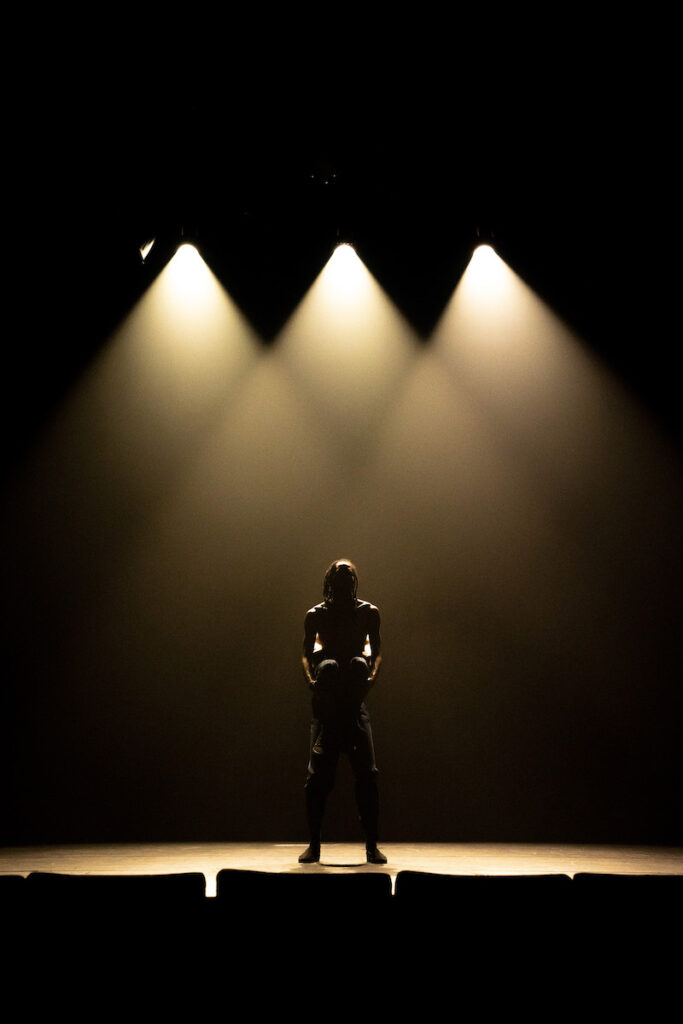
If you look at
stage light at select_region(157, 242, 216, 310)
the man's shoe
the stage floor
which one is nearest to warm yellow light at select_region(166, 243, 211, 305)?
stage light at select_region(157, 242, 216, 310)

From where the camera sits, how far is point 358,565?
547 cm

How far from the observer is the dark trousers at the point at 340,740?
3848mm

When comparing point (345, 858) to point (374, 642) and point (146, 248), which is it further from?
point (146, 248)

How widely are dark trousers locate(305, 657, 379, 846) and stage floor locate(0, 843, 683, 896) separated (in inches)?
10.7

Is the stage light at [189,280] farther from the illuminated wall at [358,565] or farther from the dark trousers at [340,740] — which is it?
the dark trousers at [340,740]

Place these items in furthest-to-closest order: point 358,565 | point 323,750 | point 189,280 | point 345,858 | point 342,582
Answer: point 189,280 < point 358,565 < point 345,858 < point 342,582 < point 323,750

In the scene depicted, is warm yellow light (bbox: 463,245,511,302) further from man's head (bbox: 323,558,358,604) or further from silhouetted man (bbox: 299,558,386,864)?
silhouetted man (bbox: 299,558,386,864)

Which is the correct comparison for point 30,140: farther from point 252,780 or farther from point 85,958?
point 85,958

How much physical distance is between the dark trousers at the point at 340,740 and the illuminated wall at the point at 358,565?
1351 mm

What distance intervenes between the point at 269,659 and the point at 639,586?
254cm

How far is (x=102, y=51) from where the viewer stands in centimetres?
407

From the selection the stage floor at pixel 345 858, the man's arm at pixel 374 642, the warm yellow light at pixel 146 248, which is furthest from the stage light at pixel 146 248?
the stage floor at pixel 345 858

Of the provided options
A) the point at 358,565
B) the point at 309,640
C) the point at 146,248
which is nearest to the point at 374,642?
the point at 309,640

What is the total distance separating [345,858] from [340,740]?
0.77 m
